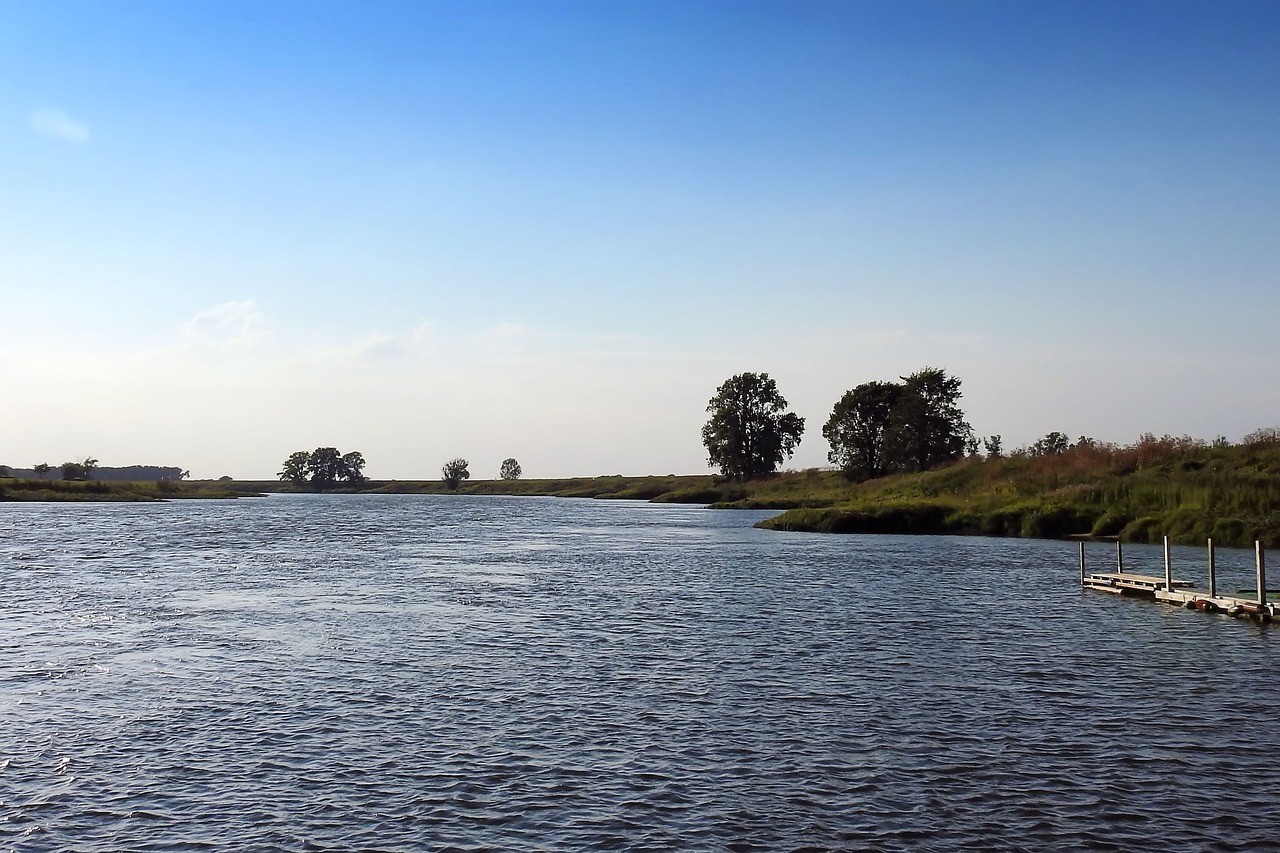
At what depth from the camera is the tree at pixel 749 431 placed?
17338 centimetres

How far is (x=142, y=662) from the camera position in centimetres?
2662

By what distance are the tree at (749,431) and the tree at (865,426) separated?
85.7ft

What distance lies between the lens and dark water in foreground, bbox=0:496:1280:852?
49.2 feet

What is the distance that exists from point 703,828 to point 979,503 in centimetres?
7201

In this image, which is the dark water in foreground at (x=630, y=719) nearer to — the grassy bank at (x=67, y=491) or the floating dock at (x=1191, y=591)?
the floating dock at (x=1191, y=591)

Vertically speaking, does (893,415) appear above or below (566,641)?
above

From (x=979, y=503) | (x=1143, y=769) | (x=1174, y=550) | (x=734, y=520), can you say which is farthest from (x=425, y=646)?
(x=734, y=520)

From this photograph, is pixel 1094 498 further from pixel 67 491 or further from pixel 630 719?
pixel 67 491

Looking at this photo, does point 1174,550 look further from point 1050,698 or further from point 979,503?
point 1050,698

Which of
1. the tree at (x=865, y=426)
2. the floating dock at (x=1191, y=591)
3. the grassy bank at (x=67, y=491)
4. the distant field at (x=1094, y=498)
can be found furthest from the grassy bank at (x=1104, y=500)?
the grassy bank at (x=67, y=491)

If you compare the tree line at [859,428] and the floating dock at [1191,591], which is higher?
the tree line at [859,428]

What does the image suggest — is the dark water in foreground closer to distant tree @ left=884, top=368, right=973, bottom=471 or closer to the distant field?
the distant field

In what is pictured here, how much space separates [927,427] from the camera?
438ft

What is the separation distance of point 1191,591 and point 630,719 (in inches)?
1075
